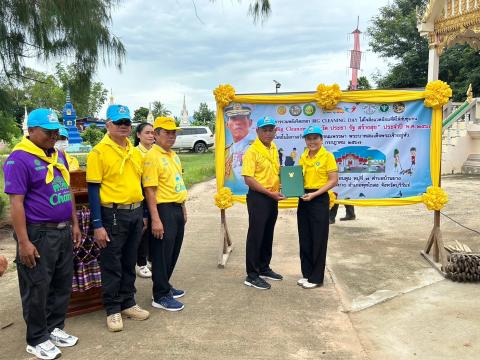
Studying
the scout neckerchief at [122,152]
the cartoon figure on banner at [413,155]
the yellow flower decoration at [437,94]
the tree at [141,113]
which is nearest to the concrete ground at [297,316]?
the cartoon figure on banner at [413,155]

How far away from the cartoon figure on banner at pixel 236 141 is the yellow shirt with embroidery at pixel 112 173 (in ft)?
6.91

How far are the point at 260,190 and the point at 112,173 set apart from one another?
1.45 meters

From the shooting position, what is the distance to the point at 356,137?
5.30 m

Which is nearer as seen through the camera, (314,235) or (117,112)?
(117,112)

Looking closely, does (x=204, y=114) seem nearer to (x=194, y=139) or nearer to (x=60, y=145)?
(x=194, y=139)

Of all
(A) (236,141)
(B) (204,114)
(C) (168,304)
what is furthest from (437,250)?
(B) (204,114)

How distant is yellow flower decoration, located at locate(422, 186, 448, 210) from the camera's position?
5.02 metres

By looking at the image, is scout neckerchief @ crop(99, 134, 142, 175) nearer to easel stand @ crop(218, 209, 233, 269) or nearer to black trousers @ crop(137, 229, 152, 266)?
black trousers @ crop(137, 229, 152, 266)

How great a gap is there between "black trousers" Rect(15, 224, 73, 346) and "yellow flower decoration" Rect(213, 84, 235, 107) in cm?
268

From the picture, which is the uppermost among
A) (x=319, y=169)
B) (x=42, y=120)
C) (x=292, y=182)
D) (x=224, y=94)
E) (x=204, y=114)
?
(x=204, y=114)

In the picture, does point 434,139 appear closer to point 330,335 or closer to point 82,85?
point 330,335

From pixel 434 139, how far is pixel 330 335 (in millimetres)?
2858

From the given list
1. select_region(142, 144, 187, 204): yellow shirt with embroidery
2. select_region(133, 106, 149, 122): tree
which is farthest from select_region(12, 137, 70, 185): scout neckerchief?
select_region(133, 106, 149, 122): tree

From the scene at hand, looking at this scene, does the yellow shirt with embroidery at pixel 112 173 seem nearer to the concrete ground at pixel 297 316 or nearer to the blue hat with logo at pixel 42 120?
the blue hat with logo at pixel 42 120
